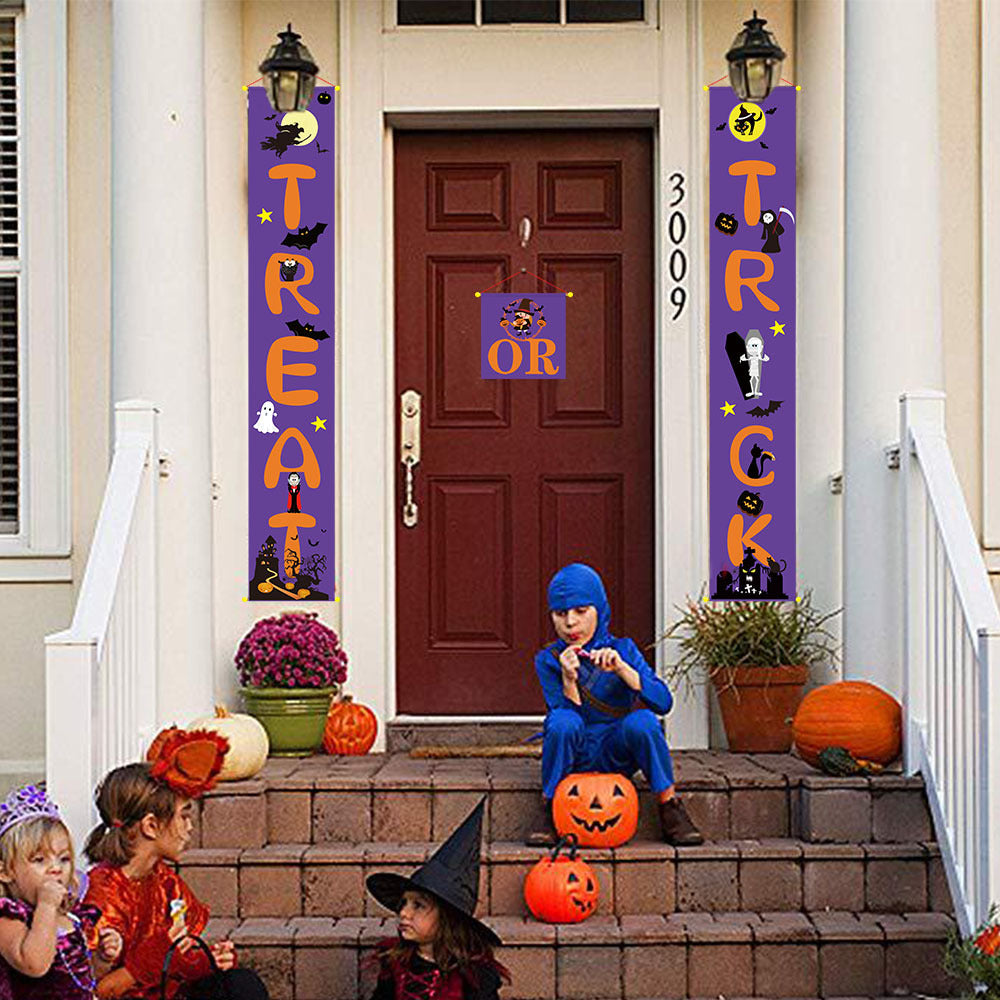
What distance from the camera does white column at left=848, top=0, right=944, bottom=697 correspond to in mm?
6332

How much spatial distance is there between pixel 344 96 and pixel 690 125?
134 centimetres

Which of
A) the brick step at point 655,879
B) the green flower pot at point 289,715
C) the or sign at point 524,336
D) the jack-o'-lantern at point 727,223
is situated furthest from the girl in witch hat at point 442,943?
the jack-o'-lantern at point 727,223

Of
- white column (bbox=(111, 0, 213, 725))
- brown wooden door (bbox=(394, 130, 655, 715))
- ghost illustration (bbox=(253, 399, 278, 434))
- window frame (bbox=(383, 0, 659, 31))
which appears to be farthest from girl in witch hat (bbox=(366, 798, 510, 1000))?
window frame (bbox=(383, 0, 659, 31))

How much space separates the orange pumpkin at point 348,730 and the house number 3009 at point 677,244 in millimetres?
1934

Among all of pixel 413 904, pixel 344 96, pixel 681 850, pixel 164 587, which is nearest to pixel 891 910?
pixel 681 850

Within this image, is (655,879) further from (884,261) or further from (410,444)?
(410,444)

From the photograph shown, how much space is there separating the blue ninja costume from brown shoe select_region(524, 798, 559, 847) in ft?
0.22

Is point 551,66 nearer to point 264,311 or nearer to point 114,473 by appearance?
point 264,311

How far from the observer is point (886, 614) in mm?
6246

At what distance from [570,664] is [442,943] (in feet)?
3.79

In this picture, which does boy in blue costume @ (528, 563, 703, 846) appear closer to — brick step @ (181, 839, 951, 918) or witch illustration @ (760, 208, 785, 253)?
brick step @ (181, 839, 951, 918)

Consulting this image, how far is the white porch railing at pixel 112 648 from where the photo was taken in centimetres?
537

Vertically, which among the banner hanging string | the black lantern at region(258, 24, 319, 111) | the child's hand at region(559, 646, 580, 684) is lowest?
→ the child's hand at region(559, 646, 580, 684)

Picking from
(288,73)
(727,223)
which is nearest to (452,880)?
(727,223)
